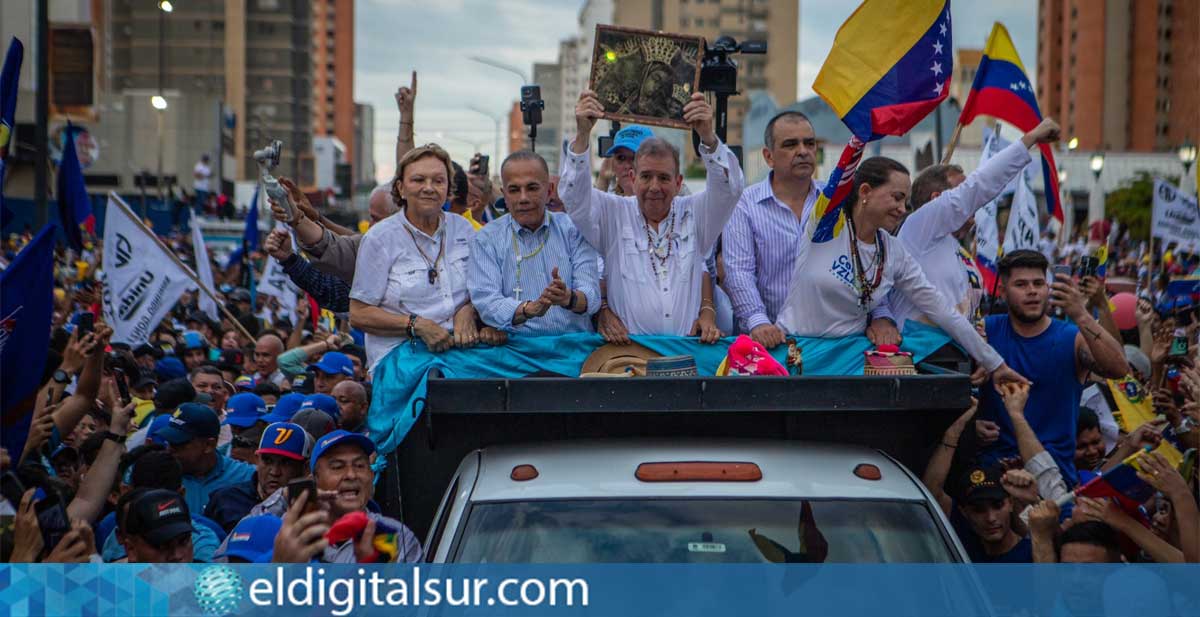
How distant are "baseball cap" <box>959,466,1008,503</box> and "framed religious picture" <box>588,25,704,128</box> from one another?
76.1 inches

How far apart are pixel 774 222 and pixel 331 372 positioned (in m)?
3.41

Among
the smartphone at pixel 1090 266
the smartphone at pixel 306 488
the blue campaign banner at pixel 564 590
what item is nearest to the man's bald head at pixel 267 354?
the smartphone at pixel 306 488

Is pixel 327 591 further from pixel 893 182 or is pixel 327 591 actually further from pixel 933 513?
pixel 893 182

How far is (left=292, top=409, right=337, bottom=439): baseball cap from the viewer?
20.8 feet

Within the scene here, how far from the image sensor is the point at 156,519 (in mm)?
4918

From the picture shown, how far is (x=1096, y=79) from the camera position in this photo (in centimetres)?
12838

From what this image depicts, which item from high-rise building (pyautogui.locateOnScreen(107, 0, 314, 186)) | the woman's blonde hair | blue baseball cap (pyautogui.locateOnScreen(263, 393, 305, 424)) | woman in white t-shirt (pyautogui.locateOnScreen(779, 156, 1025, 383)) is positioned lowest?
blue baseball cap (pyautogui.locateOnScreen(263, 393, 305, 424))

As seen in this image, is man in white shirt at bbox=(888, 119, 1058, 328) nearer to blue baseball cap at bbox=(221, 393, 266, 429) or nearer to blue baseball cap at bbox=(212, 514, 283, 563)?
blue baseball cap at bbox=(212, 514, 283, 563)

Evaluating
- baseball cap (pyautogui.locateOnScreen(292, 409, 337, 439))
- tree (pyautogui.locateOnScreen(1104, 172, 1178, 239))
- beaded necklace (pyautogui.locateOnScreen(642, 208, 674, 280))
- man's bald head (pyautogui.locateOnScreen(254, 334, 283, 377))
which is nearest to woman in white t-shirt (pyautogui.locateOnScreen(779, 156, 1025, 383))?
beaded necklace (pyautogui.locateOnScreen(642, 208, 674, 280))

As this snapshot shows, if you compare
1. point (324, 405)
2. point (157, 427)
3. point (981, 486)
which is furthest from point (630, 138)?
point (981, 486)

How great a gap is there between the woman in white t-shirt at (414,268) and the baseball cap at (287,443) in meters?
0.49

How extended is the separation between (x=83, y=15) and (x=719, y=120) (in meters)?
67.3

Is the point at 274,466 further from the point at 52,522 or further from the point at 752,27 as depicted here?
the point at 752,27

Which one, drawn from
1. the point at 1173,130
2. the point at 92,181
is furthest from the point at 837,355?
the point at 1173,130
